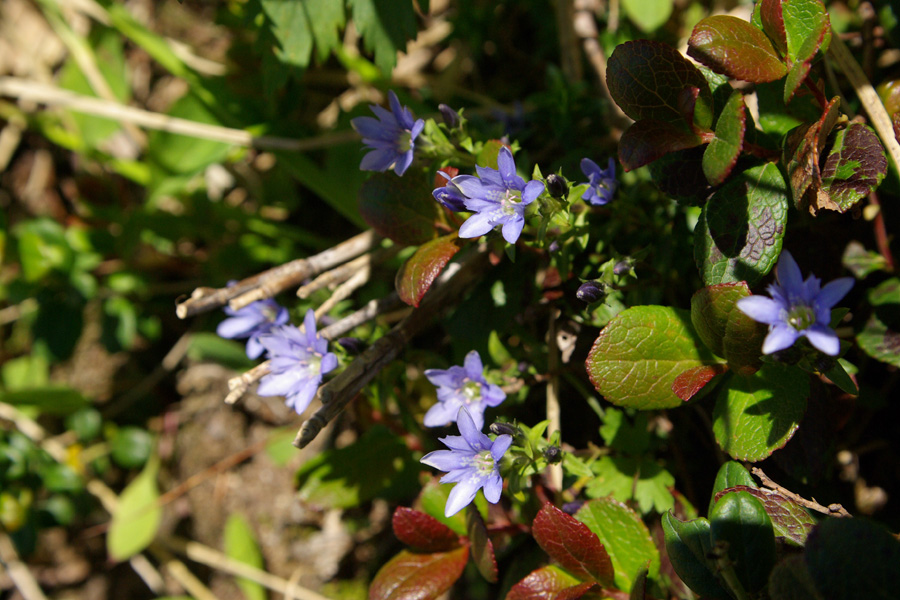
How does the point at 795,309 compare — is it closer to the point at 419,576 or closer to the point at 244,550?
the point at 419,576

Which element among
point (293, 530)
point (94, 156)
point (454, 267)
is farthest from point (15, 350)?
point (454, 267)

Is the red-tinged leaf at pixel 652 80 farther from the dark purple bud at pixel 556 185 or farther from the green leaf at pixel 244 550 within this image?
the green leaf at pixel 244 550

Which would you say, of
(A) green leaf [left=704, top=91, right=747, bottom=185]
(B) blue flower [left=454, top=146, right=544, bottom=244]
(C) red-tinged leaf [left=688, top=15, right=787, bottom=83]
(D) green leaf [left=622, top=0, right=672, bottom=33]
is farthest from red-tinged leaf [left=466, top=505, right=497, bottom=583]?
(D) green leaf [left=622, top=0, right=672, bottom=33]

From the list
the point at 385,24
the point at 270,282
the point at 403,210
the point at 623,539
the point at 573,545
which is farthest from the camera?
the point at 385,24

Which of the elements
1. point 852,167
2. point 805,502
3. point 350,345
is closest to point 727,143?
point 852,167

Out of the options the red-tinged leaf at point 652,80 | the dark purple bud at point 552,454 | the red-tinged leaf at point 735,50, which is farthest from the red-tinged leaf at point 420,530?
the red-tinged leaf at point 735,50

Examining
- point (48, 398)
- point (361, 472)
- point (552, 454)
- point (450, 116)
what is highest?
point (450, 116)
